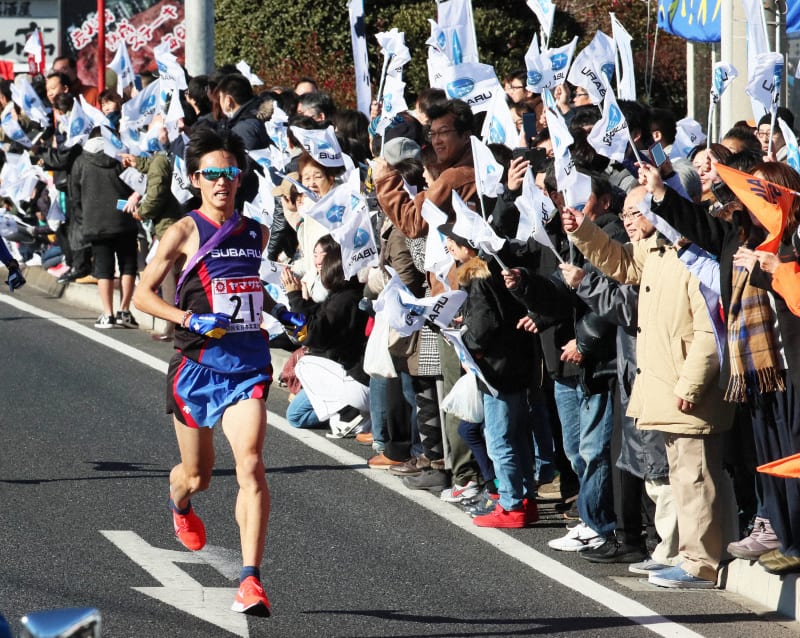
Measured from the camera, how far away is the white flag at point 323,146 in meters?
10.2

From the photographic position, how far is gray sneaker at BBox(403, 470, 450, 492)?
9227 mm

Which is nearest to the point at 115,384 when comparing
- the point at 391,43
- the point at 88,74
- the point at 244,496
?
the point at 391,43

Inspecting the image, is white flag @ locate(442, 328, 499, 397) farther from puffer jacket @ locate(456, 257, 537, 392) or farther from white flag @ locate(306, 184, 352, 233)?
white flag @ locate(306, 184, 352, 233)

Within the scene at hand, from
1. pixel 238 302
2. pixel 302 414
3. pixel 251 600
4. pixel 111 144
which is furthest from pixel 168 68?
pixel 251 600

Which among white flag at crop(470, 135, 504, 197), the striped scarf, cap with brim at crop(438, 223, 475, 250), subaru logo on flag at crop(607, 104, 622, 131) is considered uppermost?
subaru logo on flag at crop(607, 104, 622, 131)

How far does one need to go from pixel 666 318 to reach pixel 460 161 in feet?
8.25

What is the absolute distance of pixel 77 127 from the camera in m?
15.6

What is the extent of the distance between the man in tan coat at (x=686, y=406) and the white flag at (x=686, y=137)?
7.84ft

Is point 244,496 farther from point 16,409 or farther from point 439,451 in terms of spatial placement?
point 16,409

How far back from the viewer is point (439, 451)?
372 inches

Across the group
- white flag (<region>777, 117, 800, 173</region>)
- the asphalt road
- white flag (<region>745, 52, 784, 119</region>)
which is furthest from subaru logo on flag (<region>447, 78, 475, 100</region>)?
white flag (<region>777, 117, 800, 173</region>)

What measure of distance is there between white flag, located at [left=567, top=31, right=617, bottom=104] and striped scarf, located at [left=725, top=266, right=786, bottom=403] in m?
3.01

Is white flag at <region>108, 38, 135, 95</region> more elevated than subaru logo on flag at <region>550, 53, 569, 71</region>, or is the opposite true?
white flag at <region>108, 38, 135, 95</region>

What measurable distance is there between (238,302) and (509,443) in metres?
2.04
